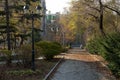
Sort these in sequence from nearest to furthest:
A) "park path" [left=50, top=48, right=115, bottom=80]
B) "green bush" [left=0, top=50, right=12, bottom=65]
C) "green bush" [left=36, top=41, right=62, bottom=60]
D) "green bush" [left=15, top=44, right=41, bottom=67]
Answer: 1. "park path" [left=50, top=48, right=115, bottom=80]
2. "green bush" [left=0, top=50, right=12, bottom=65]
3. "green bush" [left=15, top=44, right=41, bottom=67]
4. "green bush" [left=36, top=41, right=62, bottom=60]

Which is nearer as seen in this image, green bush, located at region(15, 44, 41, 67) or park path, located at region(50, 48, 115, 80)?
park path, located at region(50, 48, 115, 80)

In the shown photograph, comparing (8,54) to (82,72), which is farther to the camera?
(82,72)

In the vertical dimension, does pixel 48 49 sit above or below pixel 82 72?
above

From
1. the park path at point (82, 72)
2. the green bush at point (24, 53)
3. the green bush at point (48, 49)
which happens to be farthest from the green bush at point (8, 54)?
the green bush at point (48, 49)

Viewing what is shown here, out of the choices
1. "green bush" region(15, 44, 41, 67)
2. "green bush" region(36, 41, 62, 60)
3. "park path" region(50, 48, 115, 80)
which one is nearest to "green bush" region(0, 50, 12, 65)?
"green bush" region(15, 44, 41, 67)

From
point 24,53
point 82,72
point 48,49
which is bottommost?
point 82,72

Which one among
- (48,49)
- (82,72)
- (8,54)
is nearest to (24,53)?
(8,54)

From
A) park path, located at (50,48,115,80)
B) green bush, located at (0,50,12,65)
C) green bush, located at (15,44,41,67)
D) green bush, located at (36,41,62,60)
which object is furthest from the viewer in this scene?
green bush, located at (36,41,62,60)

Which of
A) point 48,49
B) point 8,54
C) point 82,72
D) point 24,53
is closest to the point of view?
point 24,53

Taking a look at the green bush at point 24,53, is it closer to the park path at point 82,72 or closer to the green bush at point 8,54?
the green bush at point 8,54

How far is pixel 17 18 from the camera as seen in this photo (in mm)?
47094

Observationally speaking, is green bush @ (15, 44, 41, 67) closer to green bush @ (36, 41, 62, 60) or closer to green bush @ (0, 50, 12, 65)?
green bush @ (0, 50, 12, 65)

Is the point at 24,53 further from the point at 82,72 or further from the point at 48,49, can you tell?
the point at 48,49

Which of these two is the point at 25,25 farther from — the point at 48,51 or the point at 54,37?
the point at 54,37
